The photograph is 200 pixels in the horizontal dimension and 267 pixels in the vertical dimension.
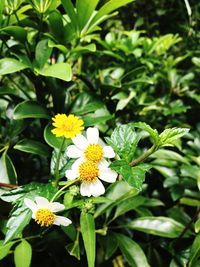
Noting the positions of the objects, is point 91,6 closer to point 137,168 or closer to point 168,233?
point 137,168

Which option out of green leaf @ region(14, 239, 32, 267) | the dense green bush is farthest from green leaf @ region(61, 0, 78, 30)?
green leaf @ region(14, 239, 32, 267)

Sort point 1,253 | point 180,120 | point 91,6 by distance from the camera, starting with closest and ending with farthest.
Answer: point 1,253
point 91,6
point 180,120

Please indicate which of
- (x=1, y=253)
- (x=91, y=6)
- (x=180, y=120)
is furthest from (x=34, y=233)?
(x=180, y=120)

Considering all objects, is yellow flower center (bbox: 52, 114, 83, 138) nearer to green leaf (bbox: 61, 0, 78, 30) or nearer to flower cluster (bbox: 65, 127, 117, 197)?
flower cluster (bbox: 65, 127, 117, 197)

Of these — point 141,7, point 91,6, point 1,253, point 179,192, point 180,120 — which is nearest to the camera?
point 1,253

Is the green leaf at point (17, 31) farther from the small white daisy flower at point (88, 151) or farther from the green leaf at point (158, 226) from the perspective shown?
the green leaf at point (158, 226)

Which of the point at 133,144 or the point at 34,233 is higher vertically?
the point at 133,144

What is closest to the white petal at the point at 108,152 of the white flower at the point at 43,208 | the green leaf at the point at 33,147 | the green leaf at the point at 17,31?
the white flower at the point at 43,208

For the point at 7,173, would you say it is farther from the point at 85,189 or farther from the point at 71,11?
the point at 71,11
